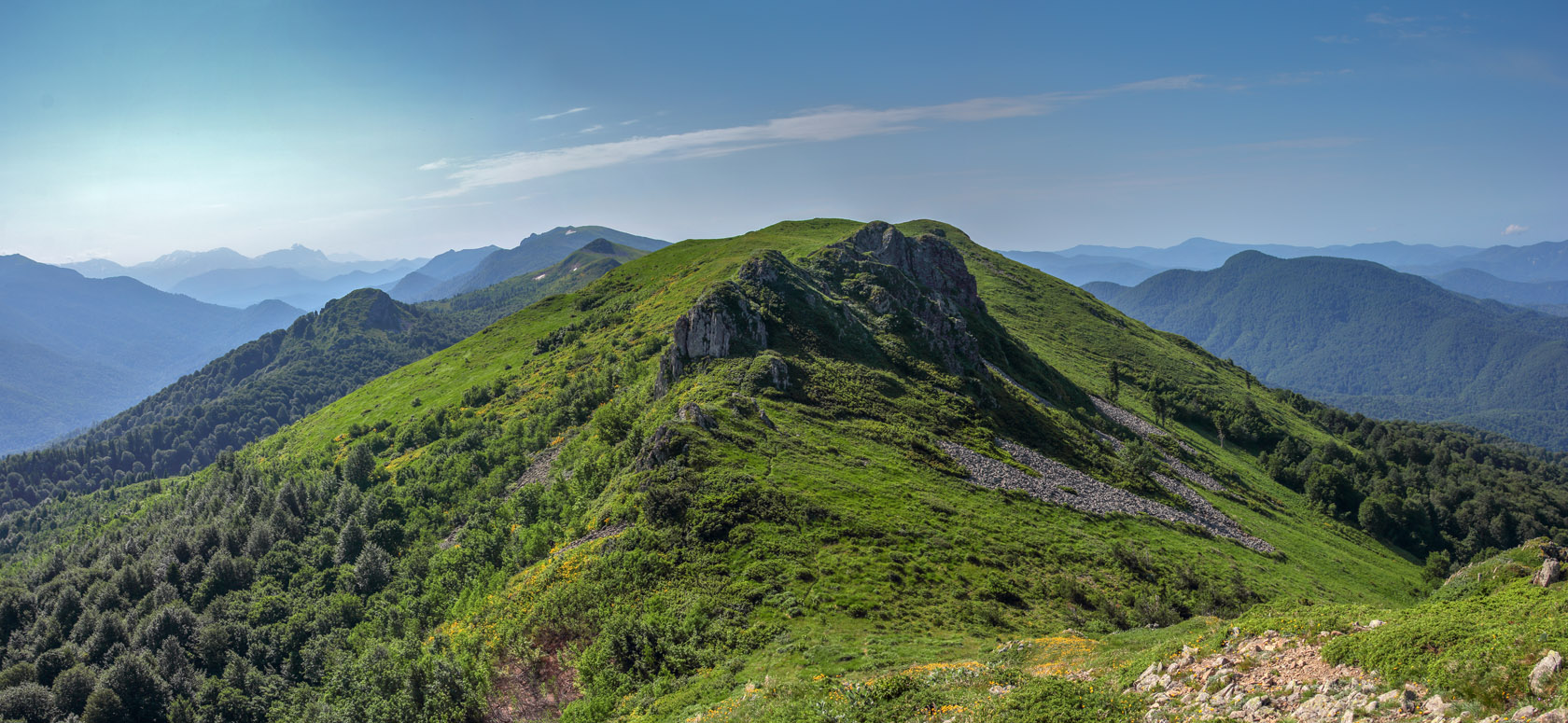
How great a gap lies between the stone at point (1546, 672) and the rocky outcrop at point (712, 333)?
61758mm

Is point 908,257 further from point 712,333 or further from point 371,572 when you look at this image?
point 371,572

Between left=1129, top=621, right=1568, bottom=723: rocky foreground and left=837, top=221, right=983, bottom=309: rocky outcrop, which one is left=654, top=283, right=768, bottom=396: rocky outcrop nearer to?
left=837, top=221, right=983, bottom=309: rocky outcrop

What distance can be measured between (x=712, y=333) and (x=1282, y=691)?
59721mm

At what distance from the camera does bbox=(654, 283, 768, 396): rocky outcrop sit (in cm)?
7112

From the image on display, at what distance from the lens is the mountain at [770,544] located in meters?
29.5

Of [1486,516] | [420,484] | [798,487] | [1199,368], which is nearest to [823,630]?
[798,487]

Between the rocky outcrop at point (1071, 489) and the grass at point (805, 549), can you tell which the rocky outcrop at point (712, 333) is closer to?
the grass at point (805, 549)

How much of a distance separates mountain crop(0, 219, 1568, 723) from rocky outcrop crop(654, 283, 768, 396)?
0.39m

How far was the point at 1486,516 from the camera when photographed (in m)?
107

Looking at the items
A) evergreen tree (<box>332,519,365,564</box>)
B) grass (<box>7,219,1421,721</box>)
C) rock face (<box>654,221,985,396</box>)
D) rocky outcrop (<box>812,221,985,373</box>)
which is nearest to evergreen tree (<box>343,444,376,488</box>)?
grass (<box>7,219,1421,721</box>)

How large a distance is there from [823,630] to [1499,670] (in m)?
24.9

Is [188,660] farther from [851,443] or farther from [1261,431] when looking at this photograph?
[1261,431]

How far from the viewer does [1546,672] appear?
522 inches

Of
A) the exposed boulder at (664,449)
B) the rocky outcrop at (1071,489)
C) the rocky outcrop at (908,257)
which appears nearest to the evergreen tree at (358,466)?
the exposed boulder at (664,449)
